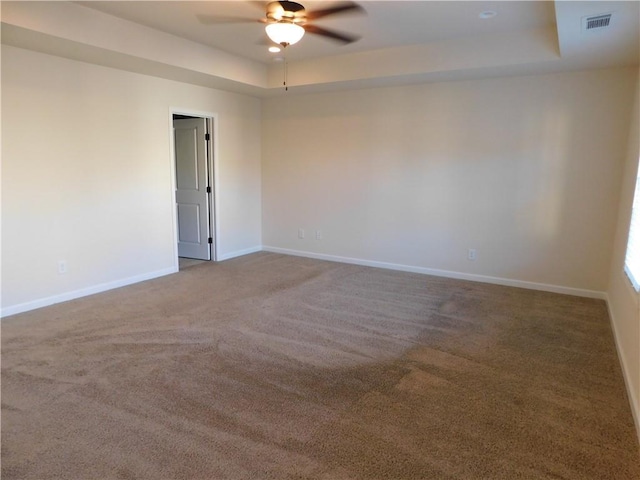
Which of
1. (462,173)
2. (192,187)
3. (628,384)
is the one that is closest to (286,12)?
(462,173)

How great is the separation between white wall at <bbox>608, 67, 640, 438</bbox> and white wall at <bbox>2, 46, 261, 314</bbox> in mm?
4832

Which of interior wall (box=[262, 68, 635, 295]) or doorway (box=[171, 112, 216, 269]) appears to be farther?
A: doorway (box=[171, 112, 216, 269])

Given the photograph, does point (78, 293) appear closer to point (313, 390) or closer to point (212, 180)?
point (212, 180)

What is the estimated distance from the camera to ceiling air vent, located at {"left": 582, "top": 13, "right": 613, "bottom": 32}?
2.79 metres

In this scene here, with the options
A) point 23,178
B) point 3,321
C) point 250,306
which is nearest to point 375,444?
point 250,306

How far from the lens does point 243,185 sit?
6.46 m

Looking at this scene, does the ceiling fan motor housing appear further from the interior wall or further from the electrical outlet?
the electrical outlet

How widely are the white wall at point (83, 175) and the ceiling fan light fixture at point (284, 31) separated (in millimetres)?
2276

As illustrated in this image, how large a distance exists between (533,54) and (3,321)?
5514mm

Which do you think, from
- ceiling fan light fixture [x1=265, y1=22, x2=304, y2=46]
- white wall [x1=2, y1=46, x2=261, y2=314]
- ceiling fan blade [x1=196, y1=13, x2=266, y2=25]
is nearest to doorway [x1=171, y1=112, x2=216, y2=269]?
white wall [x1=2, y1=46, x2=261, y2=314]

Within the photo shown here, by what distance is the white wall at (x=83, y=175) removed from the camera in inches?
149

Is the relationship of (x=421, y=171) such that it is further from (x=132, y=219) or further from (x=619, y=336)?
(x=132, y=219)

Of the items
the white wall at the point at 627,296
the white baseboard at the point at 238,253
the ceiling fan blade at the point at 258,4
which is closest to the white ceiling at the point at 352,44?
the ceiling fan blade at the point at 258,4

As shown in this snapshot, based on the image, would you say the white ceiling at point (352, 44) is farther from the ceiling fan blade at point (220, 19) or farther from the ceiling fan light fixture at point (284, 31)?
the ceiling fan light fixture at point (284, 31)
